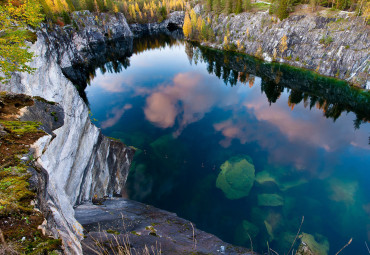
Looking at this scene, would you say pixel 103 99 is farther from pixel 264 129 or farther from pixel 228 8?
pixel 228 8

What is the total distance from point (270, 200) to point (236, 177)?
213 inches

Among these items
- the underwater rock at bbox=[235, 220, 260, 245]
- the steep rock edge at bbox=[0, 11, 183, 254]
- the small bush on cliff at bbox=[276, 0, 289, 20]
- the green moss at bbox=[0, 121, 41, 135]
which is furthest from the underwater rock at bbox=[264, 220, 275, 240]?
the small bush on cliff at bbox=[276, 0, 289, 20]

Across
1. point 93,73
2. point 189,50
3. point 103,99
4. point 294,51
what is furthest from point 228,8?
point 103,99

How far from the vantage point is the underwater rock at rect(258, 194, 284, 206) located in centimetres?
2423

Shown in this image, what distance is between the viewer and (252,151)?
107 feet

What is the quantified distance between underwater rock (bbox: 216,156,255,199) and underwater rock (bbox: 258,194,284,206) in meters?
1.93

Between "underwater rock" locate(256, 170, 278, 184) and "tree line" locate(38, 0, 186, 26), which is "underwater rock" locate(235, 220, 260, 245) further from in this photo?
"tree line" locate(38, 0, 186, 26)

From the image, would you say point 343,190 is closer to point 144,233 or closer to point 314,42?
point 144,233

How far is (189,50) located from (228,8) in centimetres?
3363

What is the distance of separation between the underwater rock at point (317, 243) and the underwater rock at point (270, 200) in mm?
4373

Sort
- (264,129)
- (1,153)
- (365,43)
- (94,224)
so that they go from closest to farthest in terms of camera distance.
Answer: (1,153), (94,224), (264,129), (365,43)

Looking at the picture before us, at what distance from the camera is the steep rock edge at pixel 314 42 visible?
171ft

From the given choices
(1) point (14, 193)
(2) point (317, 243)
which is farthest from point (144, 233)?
(2) point (317, 243)

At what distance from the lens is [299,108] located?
149 ft
